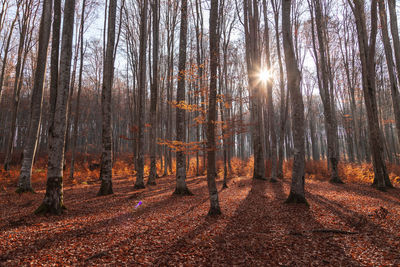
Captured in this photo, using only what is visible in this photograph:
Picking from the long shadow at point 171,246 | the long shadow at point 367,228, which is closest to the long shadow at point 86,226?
the long shadow at point 171,246

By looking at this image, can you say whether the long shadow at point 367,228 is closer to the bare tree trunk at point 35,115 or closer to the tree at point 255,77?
the tree at point 255,77

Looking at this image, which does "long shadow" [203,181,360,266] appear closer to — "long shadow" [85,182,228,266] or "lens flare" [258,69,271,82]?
"long shadow" [85,182,228,266]

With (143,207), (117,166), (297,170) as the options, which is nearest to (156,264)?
(143,207)

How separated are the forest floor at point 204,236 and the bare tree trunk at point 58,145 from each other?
0.38 metres

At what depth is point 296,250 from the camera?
3.32 m

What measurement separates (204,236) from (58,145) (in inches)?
175

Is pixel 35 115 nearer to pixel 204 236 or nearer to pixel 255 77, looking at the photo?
pixel 204 236

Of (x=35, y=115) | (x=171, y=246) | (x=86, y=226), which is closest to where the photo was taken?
(x=171, y=246)

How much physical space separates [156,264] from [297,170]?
16.4 ft

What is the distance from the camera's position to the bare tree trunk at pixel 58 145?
5.18 metres

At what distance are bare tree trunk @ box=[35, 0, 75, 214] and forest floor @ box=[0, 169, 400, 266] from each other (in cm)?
A: 38

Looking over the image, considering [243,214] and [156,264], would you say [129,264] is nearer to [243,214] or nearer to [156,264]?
[156,264]

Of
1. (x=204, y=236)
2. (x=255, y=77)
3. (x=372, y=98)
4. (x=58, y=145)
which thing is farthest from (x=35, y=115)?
(x=372, y=98)

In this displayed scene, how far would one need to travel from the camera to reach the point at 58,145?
17.3ft
